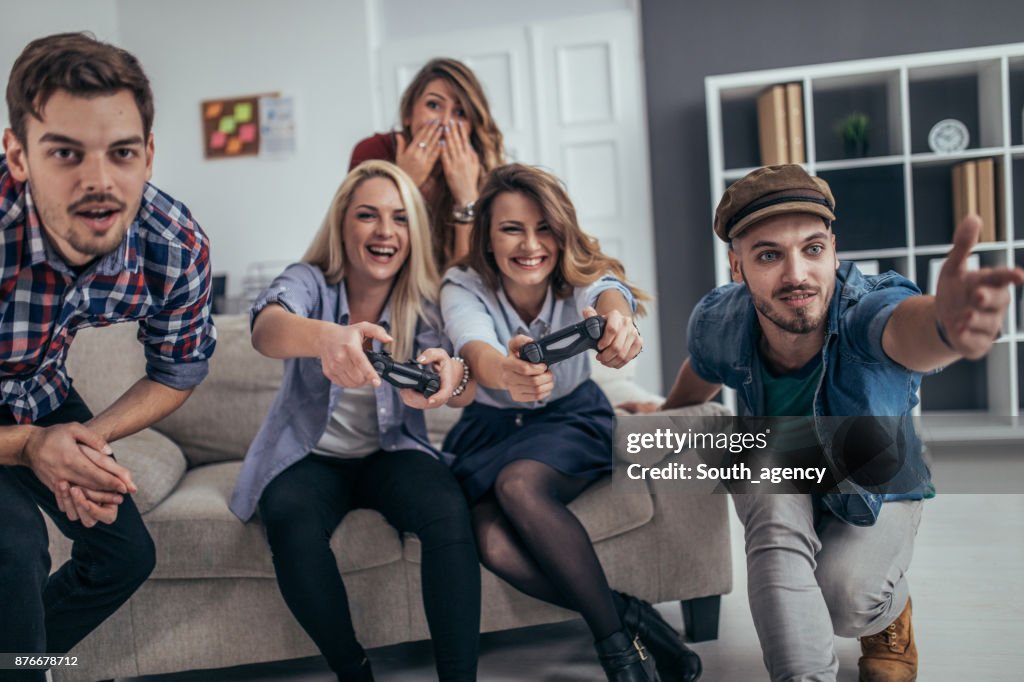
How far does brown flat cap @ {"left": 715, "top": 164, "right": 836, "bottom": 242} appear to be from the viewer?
121 centimetres

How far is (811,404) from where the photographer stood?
1306mm

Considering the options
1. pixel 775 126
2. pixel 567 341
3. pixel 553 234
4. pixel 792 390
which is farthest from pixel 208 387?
pixel 775 126

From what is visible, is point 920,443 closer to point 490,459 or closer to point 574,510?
point 574,510

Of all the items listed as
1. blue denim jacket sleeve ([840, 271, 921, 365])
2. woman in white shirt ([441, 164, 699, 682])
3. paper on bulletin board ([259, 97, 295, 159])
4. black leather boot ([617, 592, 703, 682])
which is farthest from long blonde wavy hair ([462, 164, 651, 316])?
paper on bulletin board ([259, 97, 295, 159])

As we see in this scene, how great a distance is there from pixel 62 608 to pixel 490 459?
715mm

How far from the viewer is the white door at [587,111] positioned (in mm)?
3750

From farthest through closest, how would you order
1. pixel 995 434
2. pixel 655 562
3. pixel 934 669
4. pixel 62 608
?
pixel 995 434
pixel 655 562
pixel 934 669
pixel 62 608

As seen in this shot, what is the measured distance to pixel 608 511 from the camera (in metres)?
1.55

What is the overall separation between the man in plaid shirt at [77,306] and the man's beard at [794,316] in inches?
32.5

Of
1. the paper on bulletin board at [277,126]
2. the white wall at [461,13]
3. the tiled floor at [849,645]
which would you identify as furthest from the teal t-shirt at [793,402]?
the paper on bulletin board at [277,126]

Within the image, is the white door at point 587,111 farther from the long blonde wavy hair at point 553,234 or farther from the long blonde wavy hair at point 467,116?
the long blonde wavy hair at point 553,234

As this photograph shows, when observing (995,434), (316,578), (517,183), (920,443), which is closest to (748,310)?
(920,443)

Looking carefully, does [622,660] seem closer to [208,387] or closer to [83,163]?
[83,163]

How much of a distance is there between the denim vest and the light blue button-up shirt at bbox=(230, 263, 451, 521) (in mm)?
537
